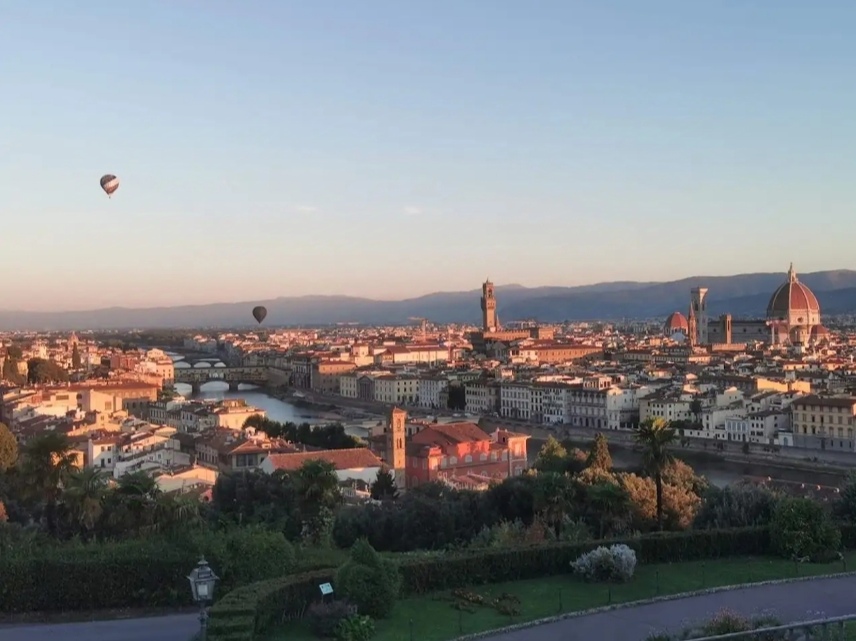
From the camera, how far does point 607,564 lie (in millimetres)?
9742

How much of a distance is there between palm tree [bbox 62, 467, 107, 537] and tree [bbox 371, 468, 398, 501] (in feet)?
28.7

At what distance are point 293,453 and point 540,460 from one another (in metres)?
6.81

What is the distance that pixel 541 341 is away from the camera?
3686 inches

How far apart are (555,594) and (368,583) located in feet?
6.42

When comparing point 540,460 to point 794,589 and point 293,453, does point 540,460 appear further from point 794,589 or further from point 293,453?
point 794,589

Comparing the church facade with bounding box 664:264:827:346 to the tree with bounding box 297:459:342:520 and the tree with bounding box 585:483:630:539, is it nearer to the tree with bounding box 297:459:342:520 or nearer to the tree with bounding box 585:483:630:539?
the tree with bounding box 585:483:630:539

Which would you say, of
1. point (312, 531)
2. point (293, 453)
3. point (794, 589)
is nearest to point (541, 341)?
point (293, 453)

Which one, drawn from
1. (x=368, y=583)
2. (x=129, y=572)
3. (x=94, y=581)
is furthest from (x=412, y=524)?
(x=368, y=583)

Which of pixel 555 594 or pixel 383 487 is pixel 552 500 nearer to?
pixel 555 594

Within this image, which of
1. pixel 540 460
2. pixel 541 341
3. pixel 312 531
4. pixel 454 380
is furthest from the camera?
pixel 541 341

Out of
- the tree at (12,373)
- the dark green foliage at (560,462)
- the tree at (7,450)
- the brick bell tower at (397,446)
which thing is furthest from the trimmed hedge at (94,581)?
the tree at (12,373)

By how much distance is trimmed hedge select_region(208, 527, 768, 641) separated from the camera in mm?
7738

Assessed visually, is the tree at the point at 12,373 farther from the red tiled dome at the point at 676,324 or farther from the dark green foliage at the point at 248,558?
the red tiled dome at the point at 676,324

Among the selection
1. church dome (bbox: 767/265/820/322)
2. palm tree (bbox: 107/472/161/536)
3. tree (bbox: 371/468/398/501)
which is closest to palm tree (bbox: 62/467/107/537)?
palm tree (bbox: 107/472/161/536)
